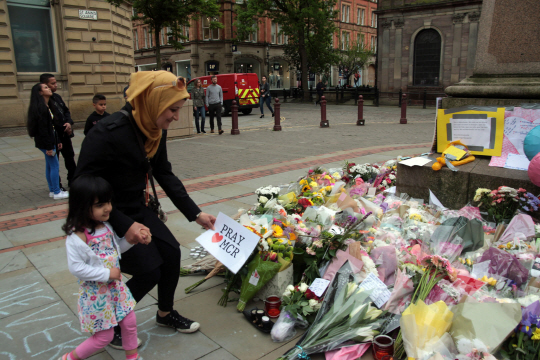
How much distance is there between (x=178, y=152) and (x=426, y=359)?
352 inches

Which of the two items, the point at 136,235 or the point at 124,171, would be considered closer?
the point at 136,235

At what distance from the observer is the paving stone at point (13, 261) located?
13.2 ft

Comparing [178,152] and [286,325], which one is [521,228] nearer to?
[286,325]

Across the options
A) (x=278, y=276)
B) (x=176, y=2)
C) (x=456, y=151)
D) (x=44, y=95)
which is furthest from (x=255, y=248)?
(x=176, y=2)

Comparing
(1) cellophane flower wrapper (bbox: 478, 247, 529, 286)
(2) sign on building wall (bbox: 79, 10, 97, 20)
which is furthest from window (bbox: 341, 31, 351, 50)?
(1) cellophane flower wrapper (bbox: 478, 247, 529, 286)

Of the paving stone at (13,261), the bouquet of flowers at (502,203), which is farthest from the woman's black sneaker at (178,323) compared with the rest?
the bouquet of flowers at (502,203)

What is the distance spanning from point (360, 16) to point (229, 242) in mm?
63944

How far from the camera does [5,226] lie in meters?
5.27

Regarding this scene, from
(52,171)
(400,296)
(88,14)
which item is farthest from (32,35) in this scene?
(400,296)

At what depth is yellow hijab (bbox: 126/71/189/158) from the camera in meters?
2.38

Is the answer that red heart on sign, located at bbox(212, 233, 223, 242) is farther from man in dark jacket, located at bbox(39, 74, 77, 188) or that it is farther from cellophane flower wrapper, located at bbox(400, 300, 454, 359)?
man in dark jacket, located at bbox(39, 74, 77, 188)

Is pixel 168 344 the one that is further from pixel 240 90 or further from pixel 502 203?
pixel 240 90

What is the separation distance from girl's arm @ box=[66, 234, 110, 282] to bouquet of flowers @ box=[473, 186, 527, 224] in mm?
3303

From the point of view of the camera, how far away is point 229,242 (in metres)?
3.11
